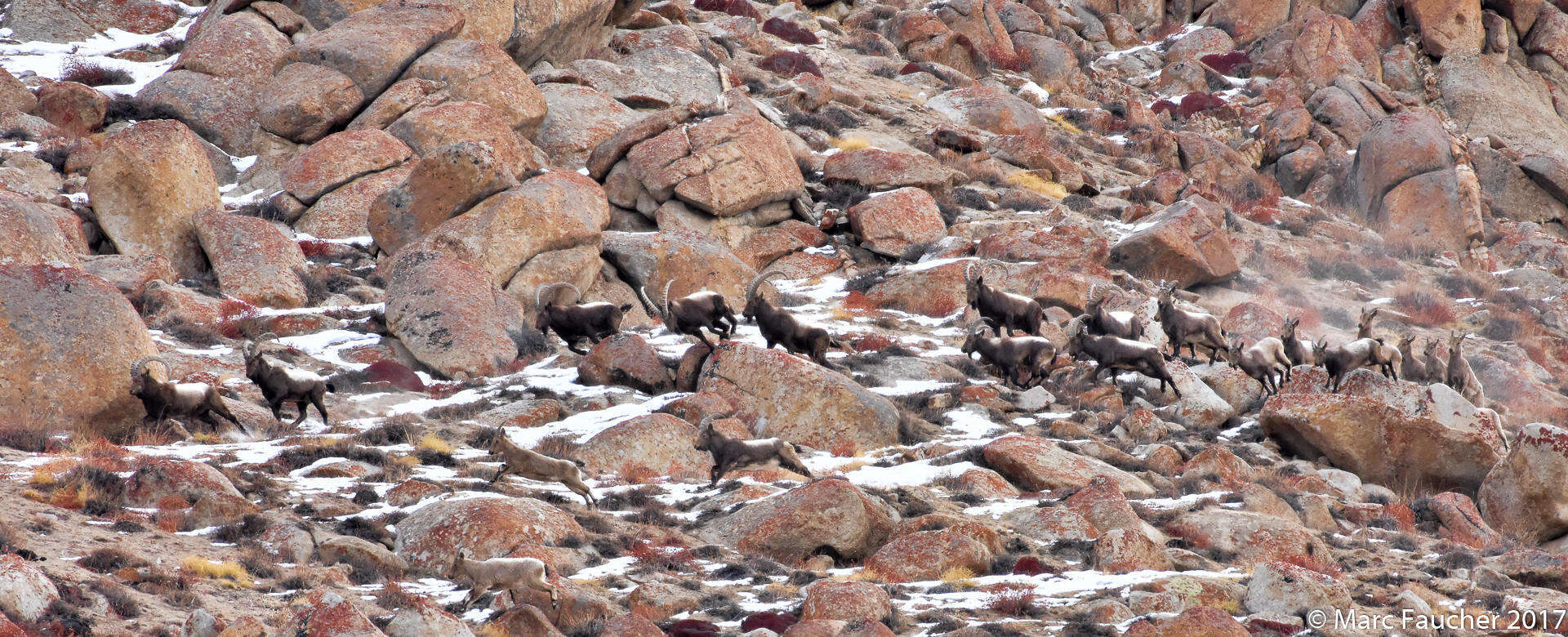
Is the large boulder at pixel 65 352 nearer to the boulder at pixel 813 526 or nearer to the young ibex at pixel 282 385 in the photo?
the young ibex at pixel 282 385

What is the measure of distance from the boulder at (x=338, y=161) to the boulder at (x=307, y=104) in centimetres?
150

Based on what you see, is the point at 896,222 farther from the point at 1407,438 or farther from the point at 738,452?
the point at 738,452

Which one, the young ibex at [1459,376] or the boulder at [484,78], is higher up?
the boulder at [484,78]

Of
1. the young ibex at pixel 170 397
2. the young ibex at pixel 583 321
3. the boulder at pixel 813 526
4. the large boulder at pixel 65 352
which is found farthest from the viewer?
the young ibex at pixel 583 321

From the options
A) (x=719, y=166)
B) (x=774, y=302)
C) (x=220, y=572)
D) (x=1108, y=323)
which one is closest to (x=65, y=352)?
(x=220, y=572)

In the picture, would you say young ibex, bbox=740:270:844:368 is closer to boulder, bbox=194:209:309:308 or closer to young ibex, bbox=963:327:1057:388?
young ibex, bbox=963:327:1057:388

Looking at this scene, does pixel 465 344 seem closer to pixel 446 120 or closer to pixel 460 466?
pixel 460 466

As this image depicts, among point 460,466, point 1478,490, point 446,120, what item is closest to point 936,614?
point 460,466

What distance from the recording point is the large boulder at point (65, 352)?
703 inches

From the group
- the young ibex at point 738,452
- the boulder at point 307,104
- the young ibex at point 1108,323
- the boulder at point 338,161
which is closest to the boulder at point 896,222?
the young ibex at point 1108,323

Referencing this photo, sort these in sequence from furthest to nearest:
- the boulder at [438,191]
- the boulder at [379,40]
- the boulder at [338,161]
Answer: the boulder at [379,40] < the boulder at [338,161] < the boulder at [438,191]

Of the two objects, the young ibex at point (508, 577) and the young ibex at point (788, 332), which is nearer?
the young ibex at point (508, 577)

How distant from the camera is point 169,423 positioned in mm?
18391

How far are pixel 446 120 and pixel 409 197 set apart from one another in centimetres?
445
